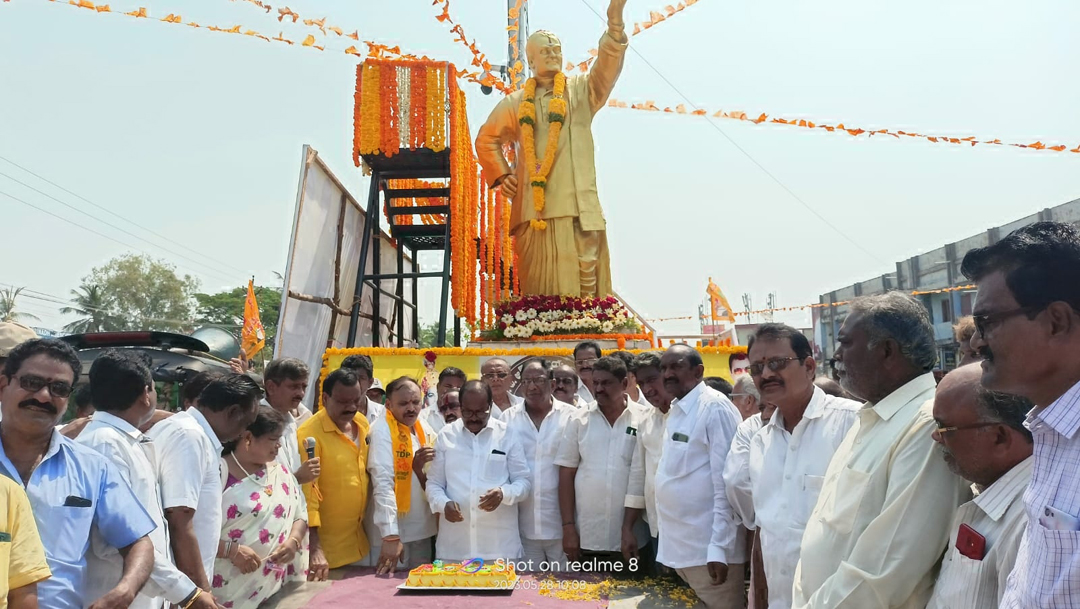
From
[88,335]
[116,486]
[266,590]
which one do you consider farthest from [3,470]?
[88,335]

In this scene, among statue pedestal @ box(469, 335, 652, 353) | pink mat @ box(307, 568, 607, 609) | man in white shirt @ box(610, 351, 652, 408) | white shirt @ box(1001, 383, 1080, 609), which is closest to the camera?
white shirt @ box(1001, 383, 1080, 609)

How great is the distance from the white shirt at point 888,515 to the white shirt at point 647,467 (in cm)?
196

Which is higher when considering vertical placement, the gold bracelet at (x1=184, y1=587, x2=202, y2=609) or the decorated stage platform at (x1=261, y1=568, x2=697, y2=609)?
the gold bracelet at (x1=184, y1=587, x2=202, y2=609)

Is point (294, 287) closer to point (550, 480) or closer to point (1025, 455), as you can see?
point (550, 480)

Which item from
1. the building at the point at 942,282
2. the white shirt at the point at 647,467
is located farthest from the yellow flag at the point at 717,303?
the white shirt at the point at 647,467

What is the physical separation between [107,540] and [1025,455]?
2.65 meters

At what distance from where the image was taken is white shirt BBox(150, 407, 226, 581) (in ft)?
9.72

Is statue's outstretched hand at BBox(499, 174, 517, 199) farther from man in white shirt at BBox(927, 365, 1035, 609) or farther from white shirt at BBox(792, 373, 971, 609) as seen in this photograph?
man in white shirt at BBox(927, 365, 1035, 609)

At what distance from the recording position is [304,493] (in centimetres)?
441

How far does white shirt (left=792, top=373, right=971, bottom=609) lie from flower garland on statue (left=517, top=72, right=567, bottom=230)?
8.31 metres

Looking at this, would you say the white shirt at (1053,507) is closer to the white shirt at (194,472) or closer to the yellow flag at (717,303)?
the white shirt at (194,472)

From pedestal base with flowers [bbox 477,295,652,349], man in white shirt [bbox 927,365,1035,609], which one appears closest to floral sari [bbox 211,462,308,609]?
man in white shirt [bbox 927,365,1035,609]

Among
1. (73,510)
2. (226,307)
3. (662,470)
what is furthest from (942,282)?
(226,307)

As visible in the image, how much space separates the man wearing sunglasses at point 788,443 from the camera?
2865 millimetres
